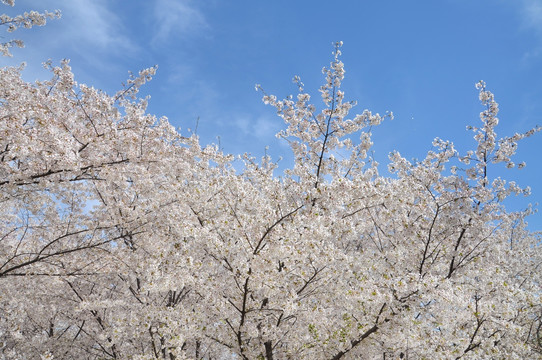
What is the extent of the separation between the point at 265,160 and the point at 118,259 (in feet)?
20.2

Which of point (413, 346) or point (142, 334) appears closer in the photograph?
point (413, 346)

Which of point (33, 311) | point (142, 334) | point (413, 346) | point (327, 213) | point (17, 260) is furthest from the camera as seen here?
point (33, 311)

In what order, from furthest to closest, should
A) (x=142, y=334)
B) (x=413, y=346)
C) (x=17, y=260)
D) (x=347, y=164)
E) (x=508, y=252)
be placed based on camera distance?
(x=347, y=164), (x=508, y=252), (x=142, y=334), (x=17, y=260), (x=413, y=346)

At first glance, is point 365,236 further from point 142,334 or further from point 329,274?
point 142,334

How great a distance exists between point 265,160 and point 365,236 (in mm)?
4348

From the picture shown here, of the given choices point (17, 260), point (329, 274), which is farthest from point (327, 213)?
point (17, 260)

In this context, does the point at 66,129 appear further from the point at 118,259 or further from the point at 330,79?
the point at 330,79

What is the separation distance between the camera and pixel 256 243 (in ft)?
22.5

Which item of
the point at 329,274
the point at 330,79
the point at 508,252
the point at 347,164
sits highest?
the point at 330,79

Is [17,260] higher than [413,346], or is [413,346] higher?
[17,260]

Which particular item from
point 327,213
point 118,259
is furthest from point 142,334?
point 327,213

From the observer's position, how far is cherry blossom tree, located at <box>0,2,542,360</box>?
21.5 feet

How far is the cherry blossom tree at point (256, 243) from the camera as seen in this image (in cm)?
655

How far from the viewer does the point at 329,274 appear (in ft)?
24.0
